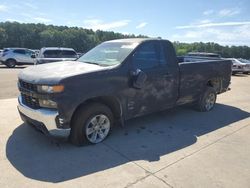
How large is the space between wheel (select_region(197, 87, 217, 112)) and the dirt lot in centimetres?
102

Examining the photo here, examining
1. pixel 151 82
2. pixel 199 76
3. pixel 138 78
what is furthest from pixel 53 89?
pixel 199 76

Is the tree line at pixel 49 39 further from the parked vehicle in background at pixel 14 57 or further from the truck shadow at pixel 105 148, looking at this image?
the truck shadow at pixel 105 148

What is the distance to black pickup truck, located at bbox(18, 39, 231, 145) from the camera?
4008 mm

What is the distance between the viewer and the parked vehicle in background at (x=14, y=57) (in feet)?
71.5

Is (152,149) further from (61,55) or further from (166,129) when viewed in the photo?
(61,55)

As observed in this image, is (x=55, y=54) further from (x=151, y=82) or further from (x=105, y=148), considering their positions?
(x=105, y=148)

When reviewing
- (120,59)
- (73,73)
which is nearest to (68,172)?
(73,73)

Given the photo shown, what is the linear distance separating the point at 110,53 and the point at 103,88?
115 cm

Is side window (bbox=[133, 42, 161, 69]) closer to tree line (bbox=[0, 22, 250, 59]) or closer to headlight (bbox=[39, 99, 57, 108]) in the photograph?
headlight (bbox=[39, 99, 57, 108])

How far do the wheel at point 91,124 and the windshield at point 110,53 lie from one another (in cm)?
96

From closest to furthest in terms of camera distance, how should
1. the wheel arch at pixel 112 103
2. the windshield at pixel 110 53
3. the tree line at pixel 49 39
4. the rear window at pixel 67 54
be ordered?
1. the wheel arch at pixel 112 103
2. the windshield at pixel 110 53
3. the rear window at pixel 67 54
4. the tree line at pixel 49 39

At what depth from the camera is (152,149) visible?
177 inches

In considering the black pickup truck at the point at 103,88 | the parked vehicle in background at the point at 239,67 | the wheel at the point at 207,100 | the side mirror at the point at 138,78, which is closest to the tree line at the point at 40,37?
the parked vehicle in background at the point at 239,67

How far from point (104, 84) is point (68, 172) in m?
1.57
